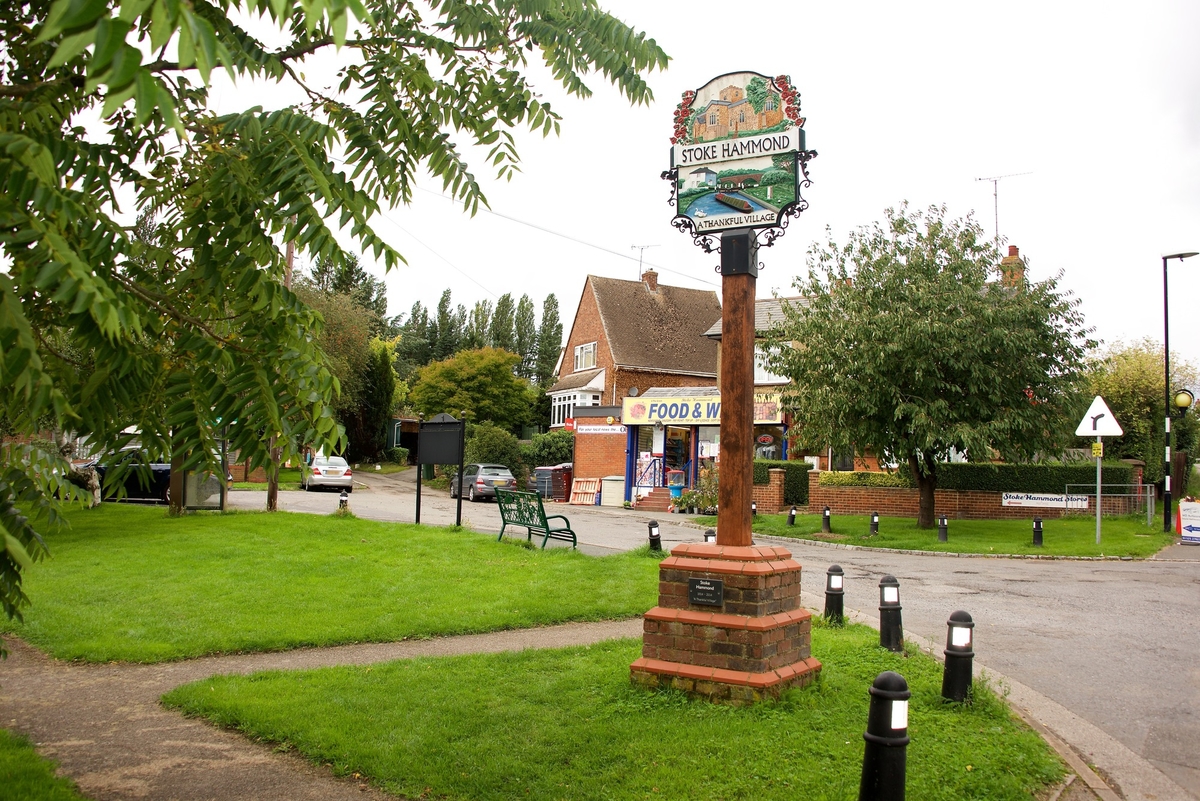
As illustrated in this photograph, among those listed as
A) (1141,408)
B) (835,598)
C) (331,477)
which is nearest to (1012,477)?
(1141,408)

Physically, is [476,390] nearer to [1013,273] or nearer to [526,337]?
[526,337]

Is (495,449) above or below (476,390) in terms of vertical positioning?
below

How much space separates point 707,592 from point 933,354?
16.7 meters

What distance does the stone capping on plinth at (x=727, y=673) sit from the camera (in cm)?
594

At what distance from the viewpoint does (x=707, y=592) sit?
20.5 feet

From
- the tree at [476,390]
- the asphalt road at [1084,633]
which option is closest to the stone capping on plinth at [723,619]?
the asphalt road at [1084,633]

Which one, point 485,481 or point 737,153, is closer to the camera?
point 737,153

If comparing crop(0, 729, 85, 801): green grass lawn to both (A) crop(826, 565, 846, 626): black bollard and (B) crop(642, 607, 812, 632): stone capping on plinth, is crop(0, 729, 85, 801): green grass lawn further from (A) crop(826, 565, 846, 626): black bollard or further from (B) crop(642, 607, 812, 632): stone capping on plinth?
(A) crop(826, 565, 846, 626): black bollard

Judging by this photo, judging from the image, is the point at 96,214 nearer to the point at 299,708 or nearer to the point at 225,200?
the point at 225,200

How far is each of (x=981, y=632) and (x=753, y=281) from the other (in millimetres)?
5632

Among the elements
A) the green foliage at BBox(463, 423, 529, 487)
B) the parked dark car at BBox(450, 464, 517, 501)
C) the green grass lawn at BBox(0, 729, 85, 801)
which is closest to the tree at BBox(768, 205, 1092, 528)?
the parked dark car at BBox(450, 464, 517, 501)

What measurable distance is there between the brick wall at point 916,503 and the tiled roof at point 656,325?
1949cm

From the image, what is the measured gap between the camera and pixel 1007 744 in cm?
559

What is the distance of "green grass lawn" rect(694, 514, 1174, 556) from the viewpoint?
19.2m
